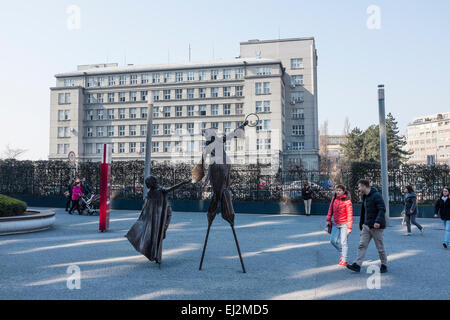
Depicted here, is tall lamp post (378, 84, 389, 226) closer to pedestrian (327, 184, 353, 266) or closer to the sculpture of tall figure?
pedestrian (327, 184, 353, 266)

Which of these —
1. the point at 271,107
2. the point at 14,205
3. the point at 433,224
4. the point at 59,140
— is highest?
the point at 271,107

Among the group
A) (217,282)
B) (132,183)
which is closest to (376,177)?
(132,183)

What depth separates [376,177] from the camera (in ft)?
66.7

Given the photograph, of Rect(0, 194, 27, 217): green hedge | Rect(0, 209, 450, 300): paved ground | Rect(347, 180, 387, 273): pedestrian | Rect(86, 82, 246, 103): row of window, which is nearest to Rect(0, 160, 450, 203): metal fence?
Rect(0, 209, 450, 300): paved ground

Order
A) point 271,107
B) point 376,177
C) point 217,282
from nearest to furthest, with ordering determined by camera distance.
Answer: point 217,282 < point 376,177 < point 271,107

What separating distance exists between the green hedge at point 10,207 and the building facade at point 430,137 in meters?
137

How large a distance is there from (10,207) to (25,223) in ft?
2.95

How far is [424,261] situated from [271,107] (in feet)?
201

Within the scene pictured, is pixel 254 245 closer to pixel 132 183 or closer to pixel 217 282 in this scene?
pixel 217 282

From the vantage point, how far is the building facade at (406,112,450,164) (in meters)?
134

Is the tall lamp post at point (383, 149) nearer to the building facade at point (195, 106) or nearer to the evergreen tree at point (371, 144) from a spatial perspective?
the evergreen tree at point (371, 144)

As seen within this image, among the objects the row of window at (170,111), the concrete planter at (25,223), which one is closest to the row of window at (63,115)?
the row of window at (170,111)

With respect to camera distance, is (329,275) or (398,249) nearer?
(329,275)
